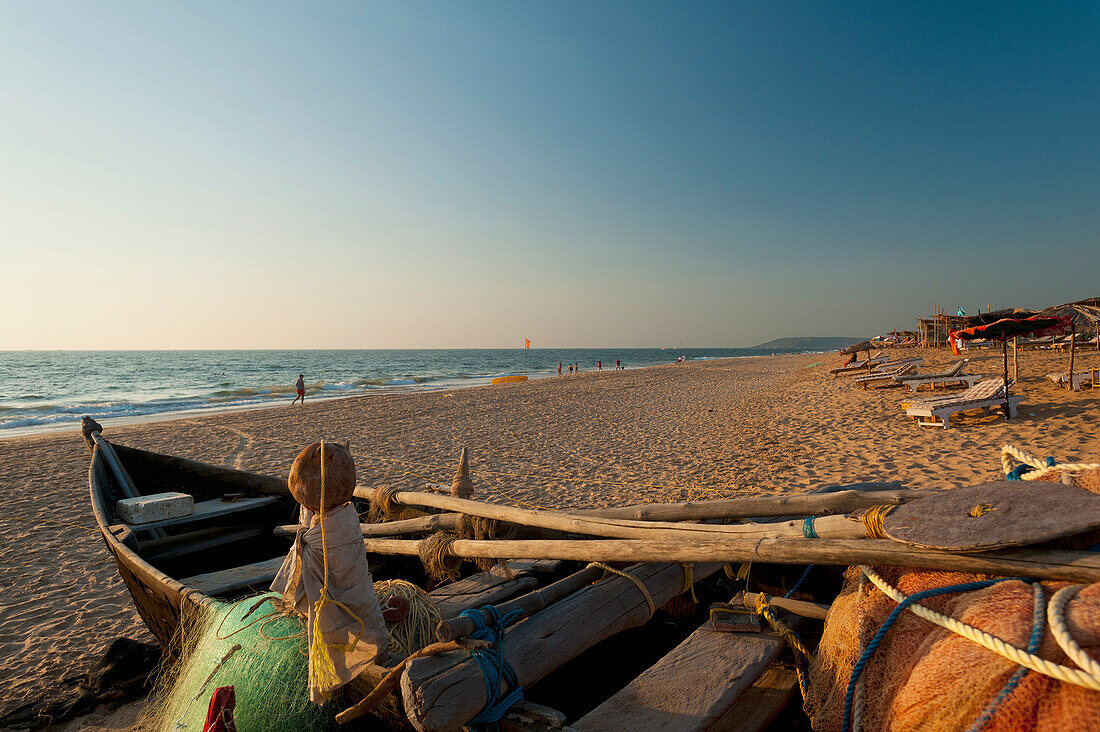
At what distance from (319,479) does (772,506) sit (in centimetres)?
226

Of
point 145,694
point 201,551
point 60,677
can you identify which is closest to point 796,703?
point 145,694

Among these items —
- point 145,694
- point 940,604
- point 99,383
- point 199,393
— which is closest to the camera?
point 940,604

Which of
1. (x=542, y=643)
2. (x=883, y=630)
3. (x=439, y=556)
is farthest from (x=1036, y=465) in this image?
(x=439, y=556)

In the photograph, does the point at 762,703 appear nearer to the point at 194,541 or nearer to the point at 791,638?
the point at 791,638

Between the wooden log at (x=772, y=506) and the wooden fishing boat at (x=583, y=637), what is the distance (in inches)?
12.8

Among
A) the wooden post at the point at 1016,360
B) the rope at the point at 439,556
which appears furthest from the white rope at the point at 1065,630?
the wooden post at the point at 1016,360

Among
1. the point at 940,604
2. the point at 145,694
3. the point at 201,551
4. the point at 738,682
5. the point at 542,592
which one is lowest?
the point at 145,694

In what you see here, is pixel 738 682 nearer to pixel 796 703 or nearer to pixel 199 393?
pixel 796 703

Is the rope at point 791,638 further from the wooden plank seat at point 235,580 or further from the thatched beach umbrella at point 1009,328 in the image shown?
the thatched beach umbrella at point 1009,328

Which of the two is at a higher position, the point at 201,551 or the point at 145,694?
→ the point at 201,551

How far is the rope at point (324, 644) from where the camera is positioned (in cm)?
187

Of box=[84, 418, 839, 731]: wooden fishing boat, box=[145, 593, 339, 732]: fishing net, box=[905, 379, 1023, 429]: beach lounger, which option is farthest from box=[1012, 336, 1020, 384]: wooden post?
box=[145, 593, 339, 732]: fishing net

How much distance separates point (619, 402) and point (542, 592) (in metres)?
18.6

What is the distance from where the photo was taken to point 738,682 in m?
1.97
